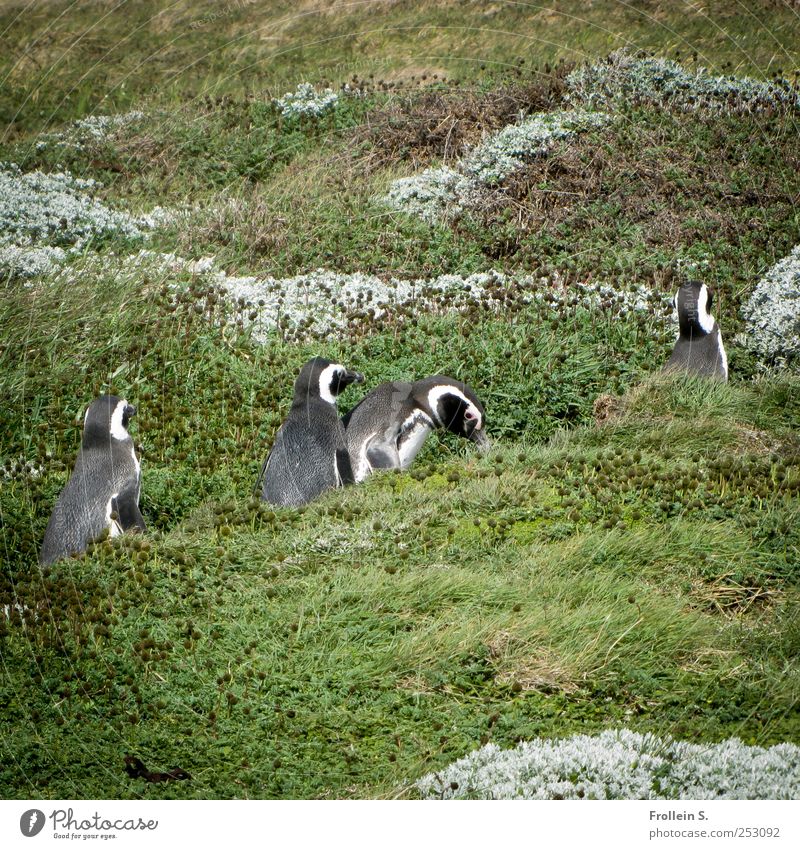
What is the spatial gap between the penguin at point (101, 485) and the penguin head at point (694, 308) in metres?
2.43

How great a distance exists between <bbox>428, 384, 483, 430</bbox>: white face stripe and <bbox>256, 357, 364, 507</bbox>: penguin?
34 cm

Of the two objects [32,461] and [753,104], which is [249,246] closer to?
[32,461]

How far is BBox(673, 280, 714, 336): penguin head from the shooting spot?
172 inches

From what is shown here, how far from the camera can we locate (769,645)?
11.9 ft

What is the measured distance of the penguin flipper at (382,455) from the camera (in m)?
5.07

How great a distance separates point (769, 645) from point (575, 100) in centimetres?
268

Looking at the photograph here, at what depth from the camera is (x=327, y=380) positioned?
15.5 ft
